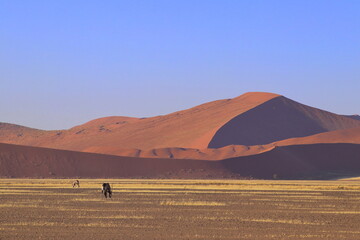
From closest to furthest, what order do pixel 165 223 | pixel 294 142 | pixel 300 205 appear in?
pixel 165 223
pixel 300 205
pixel 294 142

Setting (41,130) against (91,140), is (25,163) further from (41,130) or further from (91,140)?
(41,130)

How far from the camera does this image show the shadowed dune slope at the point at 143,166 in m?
108

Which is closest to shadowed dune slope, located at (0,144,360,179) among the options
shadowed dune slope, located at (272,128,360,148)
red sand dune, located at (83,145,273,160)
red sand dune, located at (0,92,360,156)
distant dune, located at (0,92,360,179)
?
distant dune, located at (0,92,360,179)

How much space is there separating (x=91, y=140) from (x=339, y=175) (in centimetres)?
6643

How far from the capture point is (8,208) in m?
30.8

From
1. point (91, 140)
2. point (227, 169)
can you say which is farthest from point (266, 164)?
point (91, 140)

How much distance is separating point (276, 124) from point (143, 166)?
54.4 meters

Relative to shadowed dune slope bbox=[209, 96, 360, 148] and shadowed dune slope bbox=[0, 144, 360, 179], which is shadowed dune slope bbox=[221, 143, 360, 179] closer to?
shadowed dune slope bbox=[0, 144, 360, 179]

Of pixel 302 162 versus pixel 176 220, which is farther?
pixel 302 162

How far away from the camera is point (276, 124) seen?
15962 cm

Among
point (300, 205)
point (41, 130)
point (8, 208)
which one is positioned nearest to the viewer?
point (8, 208)

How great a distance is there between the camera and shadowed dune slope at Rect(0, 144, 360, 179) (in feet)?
355

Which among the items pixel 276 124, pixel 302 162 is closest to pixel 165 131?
pixel 276 124

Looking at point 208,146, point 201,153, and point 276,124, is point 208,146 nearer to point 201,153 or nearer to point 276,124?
point 201,153
